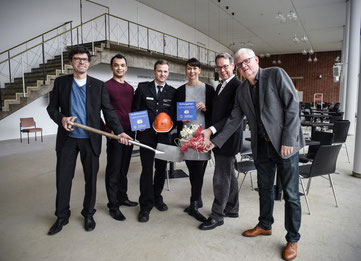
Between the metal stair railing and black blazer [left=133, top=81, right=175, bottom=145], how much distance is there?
5.53 metres

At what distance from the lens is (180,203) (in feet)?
10.8

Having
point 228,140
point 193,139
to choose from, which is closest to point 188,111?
point 193,139

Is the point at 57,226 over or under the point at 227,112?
under

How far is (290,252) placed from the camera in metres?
2.10

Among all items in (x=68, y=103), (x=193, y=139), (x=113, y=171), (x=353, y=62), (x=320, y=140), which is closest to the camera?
(x=193, y=139)

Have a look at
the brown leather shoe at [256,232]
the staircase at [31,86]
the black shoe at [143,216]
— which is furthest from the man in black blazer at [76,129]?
the staircase at [31,86]

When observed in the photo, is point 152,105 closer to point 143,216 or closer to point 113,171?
point 113,171

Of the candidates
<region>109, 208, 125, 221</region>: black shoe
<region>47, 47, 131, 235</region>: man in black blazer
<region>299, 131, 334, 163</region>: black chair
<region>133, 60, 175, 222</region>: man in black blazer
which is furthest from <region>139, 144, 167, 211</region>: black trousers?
<region>299, 131, 334, 163</region>: black chair

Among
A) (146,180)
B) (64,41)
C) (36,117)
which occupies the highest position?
(64,41)

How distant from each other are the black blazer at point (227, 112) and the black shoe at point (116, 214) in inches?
48.9

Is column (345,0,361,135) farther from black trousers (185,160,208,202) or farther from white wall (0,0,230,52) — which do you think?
black trousers (185,160,208,202)

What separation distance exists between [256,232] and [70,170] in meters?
1.87

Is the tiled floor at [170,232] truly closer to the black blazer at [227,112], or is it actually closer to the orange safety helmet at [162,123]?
the black blazer at [227,112]

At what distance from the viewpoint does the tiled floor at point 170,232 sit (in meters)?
2.19
